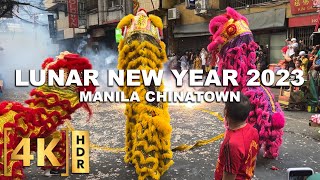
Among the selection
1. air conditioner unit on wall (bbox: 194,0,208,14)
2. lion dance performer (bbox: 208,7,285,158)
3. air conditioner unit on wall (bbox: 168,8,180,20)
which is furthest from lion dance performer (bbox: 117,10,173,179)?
air conditioner unit on wall (bbox: 168,8,180,20)

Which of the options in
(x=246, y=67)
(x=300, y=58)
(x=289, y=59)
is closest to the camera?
(x=246, y=67)

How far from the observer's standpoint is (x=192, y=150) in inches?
193

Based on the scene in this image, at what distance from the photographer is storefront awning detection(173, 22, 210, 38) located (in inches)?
656

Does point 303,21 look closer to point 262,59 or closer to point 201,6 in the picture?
point 262,59

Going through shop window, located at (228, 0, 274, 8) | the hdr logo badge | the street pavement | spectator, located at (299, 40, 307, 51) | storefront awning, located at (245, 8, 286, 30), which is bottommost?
the street pavement

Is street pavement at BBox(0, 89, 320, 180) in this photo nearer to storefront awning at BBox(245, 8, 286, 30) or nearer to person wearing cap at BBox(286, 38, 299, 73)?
person wearing cap at BBox(286, 38, 299, 73)

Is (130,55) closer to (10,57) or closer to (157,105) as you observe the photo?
(157,105)

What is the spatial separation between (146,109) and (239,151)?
145cm

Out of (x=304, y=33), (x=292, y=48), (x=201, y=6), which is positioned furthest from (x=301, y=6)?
(x=201, y=6)

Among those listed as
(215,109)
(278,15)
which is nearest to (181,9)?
(278,15)

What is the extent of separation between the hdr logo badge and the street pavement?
0.48 m

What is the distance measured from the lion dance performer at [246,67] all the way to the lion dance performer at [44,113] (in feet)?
5.80

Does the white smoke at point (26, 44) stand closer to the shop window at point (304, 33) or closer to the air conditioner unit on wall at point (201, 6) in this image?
the air conditioner unit on wall at point (201, 6)

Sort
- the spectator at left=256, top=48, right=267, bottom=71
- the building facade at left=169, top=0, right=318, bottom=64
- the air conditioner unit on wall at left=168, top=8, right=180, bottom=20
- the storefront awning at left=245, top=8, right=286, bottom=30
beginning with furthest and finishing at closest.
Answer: the air conditioner unit on wall at left=168, top=8, right=180, bottom=20
the spectator at left=256, top=48, right=267, bottom=71
the storefront awning at left=245, top=8, right=286, bottom=30
the building facade at left=169, top=0, right=318, bottom=64
